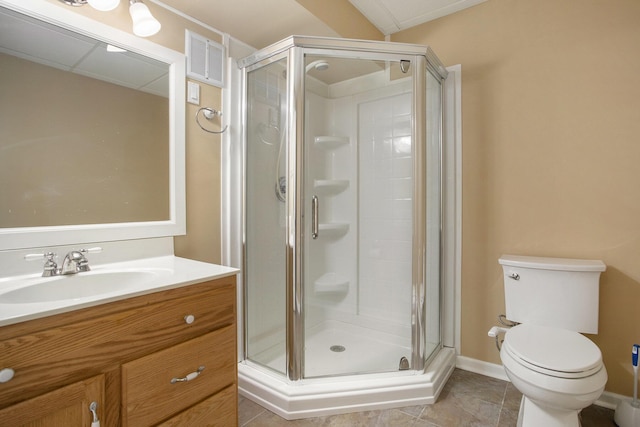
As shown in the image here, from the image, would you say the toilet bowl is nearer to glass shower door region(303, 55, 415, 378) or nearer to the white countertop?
glass shower door region(303, 55, 415, 378)

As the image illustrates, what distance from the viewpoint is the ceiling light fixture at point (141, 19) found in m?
1.39

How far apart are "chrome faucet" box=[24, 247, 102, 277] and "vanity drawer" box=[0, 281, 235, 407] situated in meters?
0.45

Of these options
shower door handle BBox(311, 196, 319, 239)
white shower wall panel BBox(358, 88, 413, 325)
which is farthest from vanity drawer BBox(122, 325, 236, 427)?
white shower wall panel BBox(358, 88, 413, 325)

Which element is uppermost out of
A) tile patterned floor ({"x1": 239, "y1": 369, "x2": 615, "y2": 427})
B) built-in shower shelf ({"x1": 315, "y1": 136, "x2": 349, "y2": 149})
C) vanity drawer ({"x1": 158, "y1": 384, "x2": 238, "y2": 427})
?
built-in shower shelf ({"x1": 315, "y1": 136, "x2": 349, "y2": 149})

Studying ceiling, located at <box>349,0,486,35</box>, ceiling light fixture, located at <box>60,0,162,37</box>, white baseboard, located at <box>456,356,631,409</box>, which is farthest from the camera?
ceiling, located at <box>349,0,486,35</box>

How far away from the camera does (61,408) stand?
86cm

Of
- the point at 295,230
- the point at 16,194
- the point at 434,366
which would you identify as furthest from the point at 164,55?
the point at 434,366

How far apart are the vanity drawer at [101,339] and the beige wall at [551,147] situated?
67.8 inches

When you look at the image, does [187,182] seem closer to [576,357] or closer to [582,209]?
[576,357]

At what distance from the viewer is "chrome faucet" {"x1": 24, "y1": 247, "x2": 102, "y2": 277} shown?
1207mm

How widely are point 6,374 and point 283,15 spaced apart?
1891 mm

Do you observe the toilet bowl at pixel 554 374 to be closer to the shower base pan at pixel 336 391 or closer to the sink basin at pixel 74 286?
the shower base pan at pixel 336 391

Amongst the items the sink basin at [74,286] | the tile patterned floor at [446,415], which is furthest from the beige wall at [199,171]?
the tile patterned floor at [446,415]

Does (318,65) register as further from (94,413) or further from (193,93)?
(94,413)
